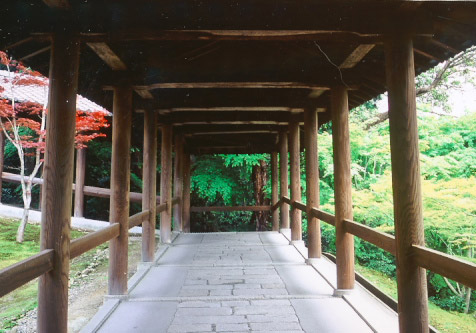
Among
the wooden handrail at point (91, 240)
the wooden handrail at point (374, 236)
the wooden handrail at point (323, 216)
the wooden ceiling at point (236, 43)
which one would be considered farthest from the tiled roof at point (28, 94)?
the wooden handrail at point (374, 236)

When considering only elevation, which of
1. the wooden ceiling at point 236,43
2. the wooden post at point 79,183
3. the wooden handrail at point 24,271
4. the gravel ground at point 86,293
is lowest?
the gravel ground at point 86,293

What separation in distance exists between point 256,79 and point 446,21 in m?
2.22

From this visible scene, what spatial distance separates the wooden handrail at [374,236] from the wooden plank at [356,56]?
1.87 m

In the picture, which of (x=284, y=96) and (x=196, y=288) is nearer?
(x=196, y=288)

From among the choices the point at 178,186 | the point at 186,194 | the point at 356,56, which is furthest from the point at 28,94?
the point at 356,56

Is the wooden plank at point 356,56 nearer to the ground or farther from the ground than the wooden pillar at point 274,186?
farther from the ground

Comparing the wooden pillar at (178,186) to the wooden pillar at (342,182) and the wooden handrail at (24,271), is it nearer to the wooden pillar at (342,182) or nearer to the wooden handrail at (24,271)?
the wooden pillar at (342,182)

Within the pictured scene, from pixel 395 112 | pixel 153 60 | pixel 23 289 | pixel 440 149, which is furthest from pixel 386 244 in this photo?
pixel 440 149

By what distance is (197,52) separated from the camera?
4.42 metres

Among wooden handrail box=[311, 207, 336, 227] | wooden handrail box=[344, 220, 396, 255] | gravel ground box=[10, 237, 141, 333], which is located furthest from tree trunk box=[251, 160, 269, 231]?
wooden handrail box=[344, 220, 396, 255]

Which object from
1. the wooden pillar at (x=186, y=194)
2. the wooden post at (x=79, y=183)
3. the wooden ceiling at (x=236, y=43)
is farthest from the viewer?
the wooden post at (x=79, y=183)

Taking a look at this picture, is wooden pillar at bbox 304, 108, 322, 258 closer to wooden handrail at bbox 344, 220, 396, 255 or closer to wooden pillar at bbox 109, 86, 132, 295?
wooden handrail at bbox 344, 220, 396, 255

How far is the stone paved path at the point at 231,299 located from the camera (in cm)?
364

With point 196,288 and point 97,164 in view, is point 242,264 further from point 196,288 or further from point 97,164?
point 97,164
